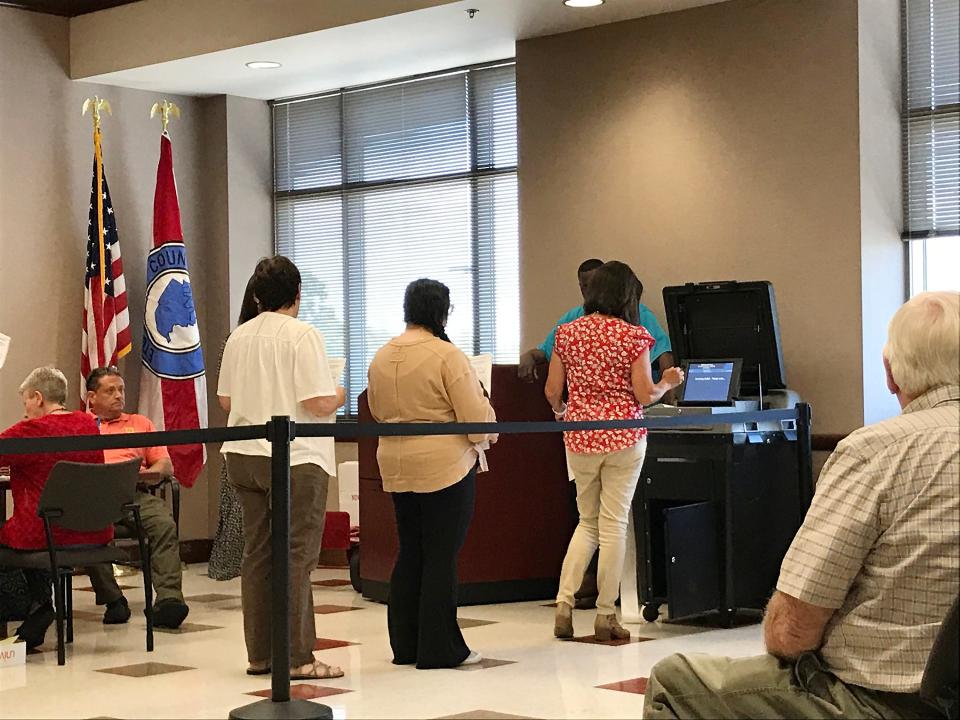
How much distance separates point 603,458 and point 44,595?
2.18m

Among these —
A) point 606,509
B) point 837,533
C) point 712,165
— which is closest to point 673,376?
point 606,509

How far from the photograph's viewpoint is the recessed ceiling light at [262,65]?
7551mm

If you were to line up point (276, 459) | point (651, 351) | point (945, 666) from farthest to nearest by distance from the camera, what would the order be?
point (651, 351) → point (276, 459) → point (945, 666)

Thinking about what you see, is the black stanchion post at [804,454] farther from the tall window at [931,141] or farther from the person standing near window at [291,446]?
the person standing near window at [291,446]

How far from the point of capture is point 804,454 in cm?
562

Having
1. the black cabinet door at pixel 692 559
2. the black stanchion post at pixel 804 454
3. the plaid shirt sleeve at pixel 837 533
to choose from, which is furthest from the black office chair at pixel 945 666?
the black stanchion post at pixel 804 454

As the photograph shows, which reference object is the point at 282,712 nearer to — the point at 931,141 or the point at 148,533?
the point at 148,533

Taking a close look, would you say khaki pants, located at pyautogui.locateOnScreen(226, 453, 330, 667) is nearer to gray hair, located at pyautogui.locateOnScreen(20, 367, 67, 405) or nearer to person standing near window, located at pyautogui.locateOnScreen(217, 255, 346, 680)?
person standing near window, located at pyautogui.locateOnScreen(217, 255, 346, 680)

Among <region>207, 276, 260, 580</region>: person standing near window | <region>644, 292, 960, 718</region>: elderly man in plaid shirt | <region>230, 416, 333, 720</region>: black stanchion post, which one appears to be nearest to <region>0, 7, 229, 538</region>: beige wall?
<region>207, 276, 260, 580</region>: person standing near window

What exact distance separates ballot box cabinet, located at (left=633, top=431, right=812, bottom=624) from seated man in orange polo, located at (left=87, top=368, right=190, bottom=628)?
1.91 metres

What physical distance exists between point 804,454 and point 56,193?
4391 millimetres

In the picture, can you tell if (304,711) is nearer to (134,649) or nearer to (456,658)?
(456,658)

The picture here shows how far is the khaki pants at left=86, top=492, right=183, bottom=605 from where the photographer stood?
228 inches

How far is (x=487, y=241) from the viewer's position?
25.4ft
